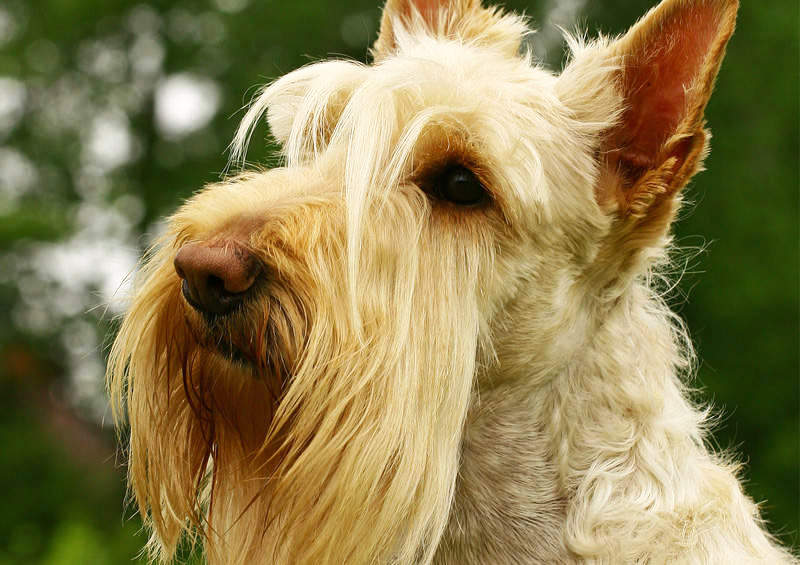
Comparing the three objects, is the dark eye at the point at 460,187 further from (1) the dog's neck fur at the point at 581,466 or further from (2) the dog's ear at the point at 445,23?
(2) the dog's ear at the point at 445,23

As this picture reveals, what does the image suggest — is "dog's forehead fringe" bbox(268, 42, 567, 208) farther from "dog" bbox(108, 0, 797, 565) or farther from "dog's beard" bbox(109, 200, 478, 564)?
"dog's beard" bbox(109, 200, 478, 564)

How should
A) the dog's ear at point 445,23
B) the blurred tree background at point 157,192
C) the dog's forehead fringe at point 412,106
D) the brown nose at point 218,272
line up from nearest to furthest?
the brown nose at point 218,272 → the dog's forehead fringe at point 412,106 → the dog's ear at point 445,23 → the blurred tree background at point 157,192

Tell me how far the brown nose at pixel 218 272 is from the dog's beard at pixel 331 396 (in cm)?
7

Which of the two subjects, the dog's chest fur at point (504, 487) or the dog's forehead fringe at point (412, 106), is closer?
the dog's forehead fringe at point (412, 106)

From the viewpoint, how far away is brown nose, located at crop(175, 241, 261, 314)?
2092 millimetres

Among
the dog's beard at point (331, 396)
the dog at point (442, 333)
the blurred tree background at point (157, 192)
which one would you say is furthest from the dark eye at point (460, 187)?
the blurred tree background at point (157, 192)

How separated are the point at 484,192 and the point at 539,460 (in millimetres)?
812

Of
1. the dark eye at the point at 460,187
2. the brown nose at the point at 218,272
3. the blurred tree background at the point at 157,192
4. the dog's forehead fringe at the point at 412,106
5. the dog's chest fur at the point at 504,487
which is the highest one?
the dog's forehead fringe at the point at 412,106

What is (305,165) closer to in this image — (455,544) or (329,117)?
(329,117)

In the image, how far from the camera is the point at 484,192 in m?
2.46

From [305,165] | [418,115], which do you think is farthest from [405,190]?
[305,165]

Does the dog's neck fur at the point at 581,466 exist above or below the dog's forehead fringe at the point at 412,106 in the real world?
below

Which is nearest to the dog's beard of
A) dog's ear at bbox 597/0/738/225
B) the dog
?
the dog

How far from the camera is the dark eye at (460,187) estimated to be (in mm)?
2453
